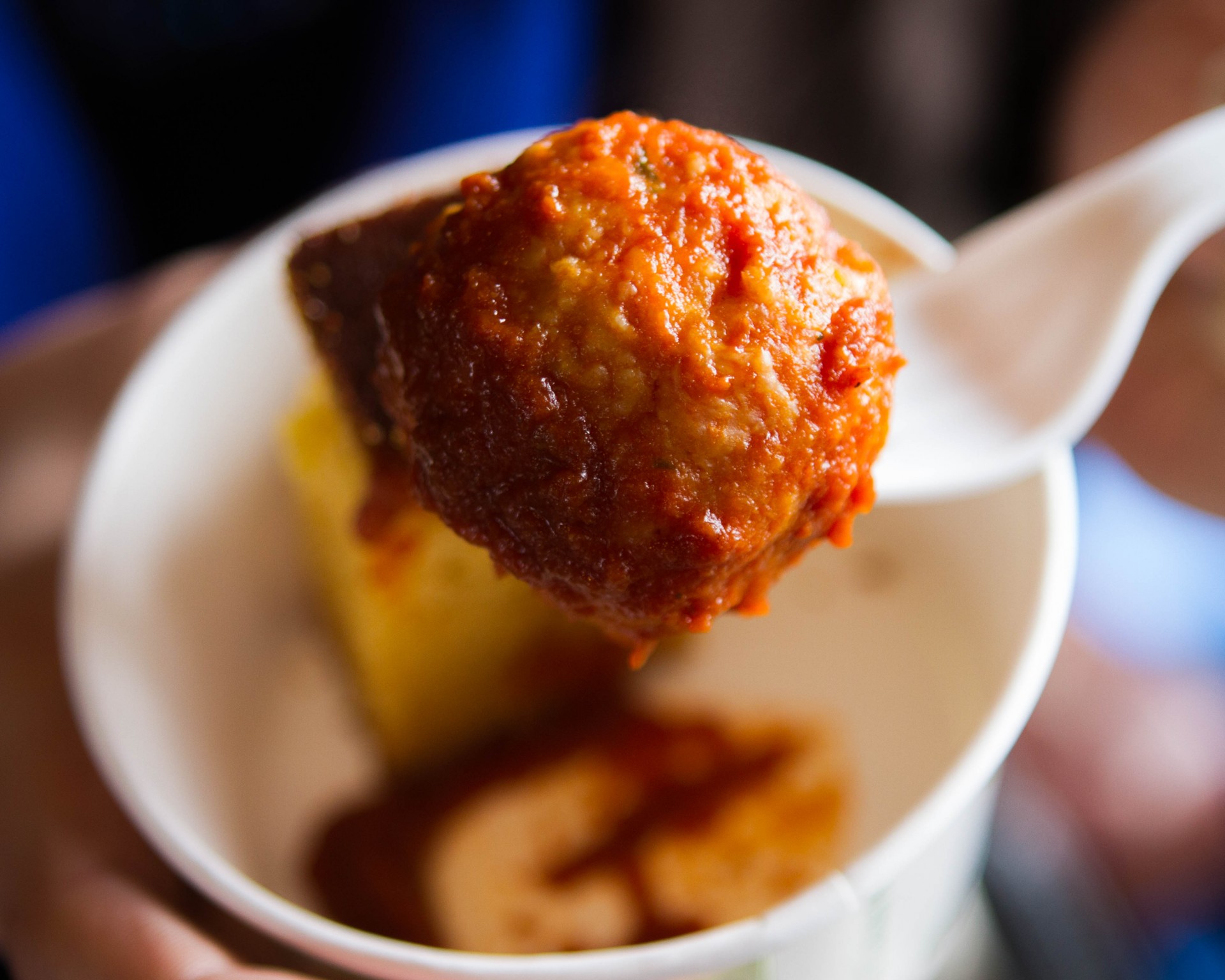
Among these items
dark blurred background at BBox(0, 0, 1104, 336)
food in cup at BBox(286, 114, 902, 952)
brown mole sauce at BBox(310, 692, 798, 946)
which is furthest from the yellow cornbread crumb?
dark blurred background at BBox(0, 0, 1104, 336)

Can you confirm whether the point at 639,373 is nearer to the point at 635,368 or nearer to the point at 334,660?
the point at 635,368

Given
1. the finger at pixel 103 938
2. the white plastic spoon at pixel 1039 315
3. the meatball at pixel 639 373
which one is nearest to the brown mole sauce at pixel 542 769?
the finger at pixel 103 938

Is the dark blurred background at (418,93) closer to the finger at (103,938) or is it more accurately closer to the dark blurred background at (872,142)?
the dark blurred background at (872,142)

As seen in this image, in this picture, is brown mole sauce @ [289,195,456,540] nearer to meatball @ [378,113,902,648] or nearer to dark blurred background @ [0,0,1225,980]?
meatball @ [378,113,902,648]

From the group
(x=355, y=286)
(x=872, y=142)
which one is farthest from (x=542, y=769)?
(x=872, y=142)

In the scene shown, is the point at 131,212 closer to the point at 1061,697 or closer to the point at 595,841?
the point at 595,841

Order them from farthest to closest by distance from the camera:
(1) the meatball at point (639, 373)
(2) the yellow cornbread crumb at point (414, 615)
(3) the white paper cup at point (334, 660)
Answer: (2) the yellow cornbread crumb at point (414, 615)
(3) the white paper cup at point (334, 660)
(1) the meatball at point (639, 373)
